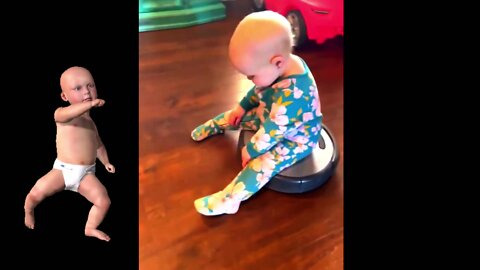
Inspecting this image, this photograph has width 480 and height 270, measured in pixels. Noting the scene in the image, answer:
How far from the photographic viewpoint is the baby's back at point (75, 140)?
3.14ft

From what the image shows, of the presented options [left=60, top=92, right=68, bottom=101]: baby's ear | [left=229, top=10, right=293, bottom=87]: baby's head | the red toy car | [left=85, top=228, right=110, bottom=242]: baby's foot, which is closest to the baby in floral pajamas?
[left=229, top=10, right=293, bottom=87]: baby's head

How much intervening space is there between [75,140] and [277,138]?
19.3 inches

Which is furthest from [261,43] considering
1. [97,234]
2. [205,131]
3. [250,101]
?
[97,234]

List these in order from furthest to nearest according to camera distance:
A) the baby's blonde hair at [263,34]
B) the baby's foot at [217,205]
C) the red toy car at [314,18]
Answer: the red toy car at [314,18] < the baby's foot at [217,205] < the baby's blonde hair at [263,34]

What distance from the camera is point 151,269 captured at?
1.05 m

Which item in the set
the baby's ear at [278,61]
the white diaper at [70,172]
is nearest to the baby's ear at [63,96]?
the white diaper at [70,172]

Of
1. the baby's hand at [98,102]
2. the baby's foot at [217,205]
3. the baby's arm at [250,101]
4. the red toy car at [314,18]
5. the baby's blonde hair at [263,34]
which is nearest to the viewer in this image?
the baby's hand at [98,102]

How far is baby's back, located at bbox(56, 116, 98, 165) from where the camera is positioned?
37.7 inches

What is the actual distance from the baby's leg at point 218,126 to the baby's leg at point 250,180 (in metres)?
0.18

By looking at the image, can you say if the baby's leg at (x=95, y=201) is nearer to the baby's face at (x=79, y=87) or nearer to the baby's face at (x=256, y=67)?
the baby's face at (x=79, y=87)

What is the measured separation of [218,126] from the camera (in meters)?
1.36

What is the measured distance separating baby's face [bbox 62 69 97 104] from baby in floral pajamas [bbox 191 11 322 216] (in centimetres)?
33

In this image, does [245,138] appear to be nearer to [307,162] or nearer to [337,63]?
[307,162]

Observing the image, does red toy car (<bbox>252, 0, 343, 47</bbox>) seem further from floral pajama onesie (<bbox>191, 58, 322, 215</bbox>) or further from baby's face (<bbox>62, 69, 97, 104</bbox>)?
baby's face (<bbox>62, 69, 97, 104</bbox>)
